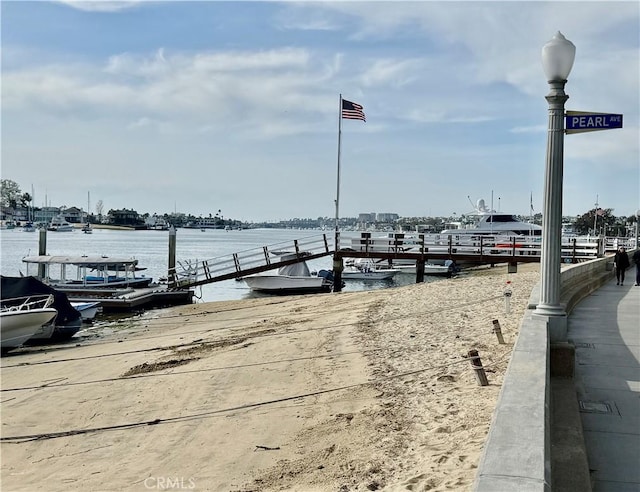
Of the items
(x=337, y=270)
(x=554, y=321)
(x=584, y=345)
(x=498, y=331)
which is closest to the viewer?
(x=554, y=321)

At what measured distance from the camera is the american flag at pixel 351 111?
3441 centimetres

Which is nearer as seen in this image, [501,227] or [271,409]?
[271,409]

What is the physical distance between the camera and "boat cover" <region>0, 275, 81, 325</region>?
20.2 meters

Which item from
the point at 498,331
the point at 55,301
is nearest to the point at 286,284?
the point at 55,301

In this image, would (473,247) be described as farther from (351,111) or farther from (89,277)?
(89,277)

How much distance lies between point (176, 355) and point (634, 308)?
10.6m

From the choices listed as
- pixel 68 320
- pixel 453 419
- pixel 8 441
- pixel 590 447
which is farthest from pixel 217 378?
pixel 68 320

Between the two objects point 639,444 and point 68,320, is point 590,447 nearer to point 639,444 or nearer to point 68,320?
point 639,444

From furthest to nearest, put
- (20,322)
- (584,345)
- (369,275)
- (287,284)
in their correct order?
(369,275)
(287,284)
(20,322)
(584,345)

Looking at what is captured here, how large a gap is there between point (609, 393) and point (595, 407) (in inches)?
23.5

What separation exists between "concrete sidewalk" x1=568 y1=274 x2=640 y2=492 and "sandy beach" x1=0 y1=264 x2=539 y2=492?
1.03 m

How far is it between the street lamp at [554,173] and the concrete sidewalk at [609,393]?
818 mm

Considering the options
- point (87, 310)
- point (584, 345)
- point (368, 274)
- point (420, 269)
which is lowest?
point (87, 310)

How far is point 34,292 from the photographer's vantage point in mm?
20391
